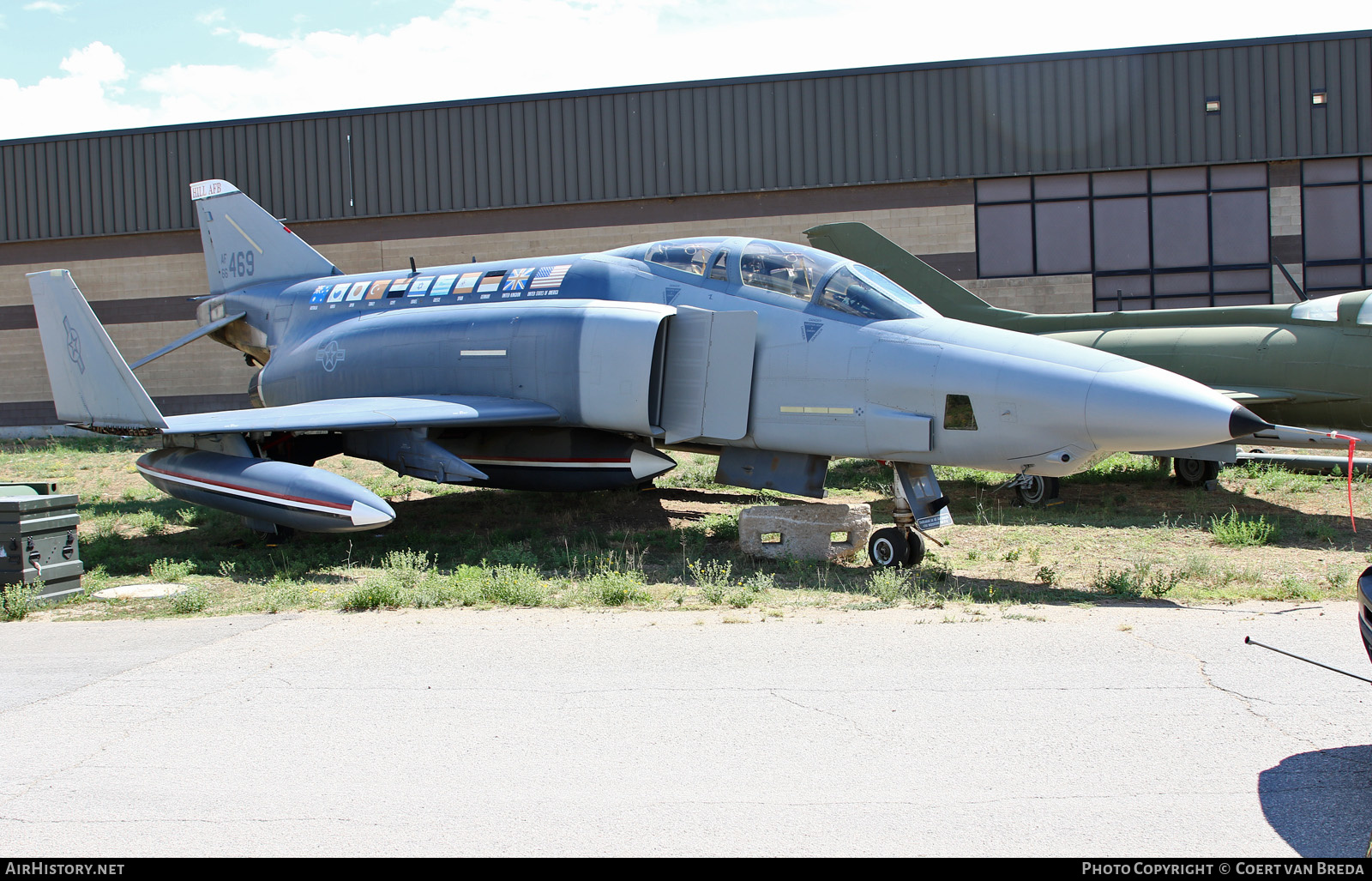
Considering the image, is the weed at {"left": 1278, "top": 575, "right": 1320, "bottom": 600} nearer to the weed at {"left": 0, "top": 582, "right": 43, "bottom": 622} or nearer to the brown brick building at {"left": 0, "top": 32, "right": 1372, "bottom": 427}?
the weed at {"left": 0, "top": 582, "right": 43, "bottom": 622}

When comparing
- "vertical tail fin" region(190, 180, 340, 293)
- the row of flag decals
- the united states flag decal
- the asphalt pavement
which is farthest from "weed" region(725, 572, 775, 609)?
"vertical tail fin" region(190, 180, 340, 293)

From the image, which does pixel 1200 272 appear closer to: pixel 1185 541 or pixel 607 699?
pixel 1185 541

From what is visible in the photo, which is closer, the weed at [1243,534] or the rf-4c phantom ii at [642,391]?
the rf-4c phantom ii at [642,391]

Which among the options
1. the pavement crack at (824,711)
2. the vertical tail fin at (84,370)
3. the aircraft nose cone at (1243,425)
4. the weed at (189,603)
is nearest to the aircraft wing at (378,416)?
the vertical tail fin at (84,370)

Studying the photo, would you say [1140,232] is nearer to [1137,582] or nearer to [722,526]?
[722,526]

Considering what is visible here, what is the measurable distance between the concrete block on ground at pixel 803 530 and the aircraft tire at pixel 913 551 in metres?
0.80

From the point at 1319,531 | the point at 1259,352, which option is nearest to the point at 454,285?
the point at 1319,531

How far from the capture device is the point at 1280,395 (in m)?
13.0

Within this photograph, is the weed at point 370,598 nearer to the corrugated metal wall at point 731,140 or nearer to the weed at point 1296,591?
the weed at point 1296,591

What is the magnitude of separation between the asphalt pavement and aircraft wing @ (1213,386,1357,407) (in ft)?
22.8

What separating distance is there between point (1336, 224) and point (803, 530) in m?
19.4

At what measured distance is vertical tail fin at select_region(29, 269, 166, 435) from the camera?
10219mm

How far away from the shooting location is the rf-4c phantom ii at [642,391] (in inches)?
323

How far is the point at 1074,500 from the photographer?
13328 millimetres
